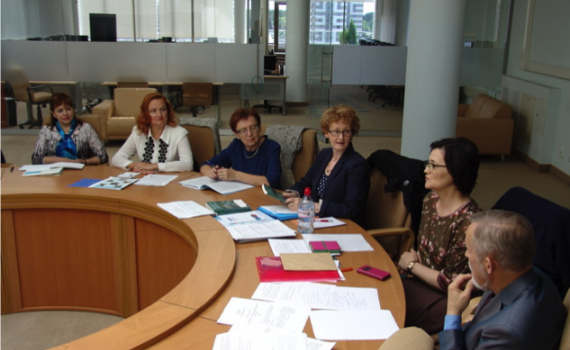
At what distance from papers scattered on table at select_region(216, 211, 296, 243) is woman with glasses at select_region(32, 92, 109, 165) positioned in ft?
6.54

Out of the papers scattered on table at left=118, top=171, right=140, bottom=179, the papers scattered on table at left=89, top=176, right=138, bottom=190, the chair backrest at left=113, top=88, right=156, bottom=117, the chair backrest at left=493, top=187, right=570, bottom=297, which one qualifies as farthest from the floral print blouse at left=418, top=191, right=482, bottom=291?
the chair backrest at left=113, top=88, right=156, bottom=117

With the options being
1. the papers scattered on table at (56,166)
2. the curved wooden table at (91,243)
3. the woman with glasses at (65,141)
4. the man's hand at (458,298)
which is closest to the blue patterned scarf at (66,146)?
the woman with glasses at (65,141)

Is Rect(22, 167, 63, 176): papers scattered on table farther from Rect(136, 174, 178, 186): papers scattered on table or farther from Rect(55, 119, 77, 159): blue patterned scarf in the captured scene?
Rect(136, 174, 178, 186): papers scattered on table

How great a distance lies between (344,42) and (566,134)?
12.2 feet

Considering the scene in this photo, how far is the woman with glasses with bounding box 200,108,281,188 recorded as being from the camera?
3.92 metres

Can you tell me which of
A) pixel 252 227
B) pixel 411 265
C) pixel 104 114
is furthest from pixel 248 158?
pixel 104 114

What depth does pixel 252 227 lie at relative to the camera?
2992 millimetres

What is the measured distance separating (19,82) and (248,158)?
6560 mm

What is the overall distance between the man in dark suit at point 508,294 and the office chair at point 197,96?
776cm

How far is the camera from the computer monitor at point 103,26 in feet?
28.9

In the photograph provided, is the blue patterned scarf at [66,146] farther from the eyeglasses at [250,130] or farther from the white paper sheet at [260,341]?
the white paper sheet at [260,341]

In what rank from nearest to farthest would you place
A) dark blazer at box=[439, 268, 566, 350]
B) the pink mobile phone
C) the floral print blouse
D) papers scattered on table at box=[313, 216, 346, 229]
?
1. dark blazer at box=[439, 268, 566, 350]
2. the pink mobile phone
3. the floral print blouse
4. papers scattered on table at box=[313, 216, 346, 229]

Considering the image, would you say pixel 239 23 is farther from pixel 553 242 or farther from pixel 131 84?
pixel 553 242

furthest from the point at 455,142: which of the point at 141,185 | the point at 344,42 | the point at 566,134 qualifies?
the point at 344,42
